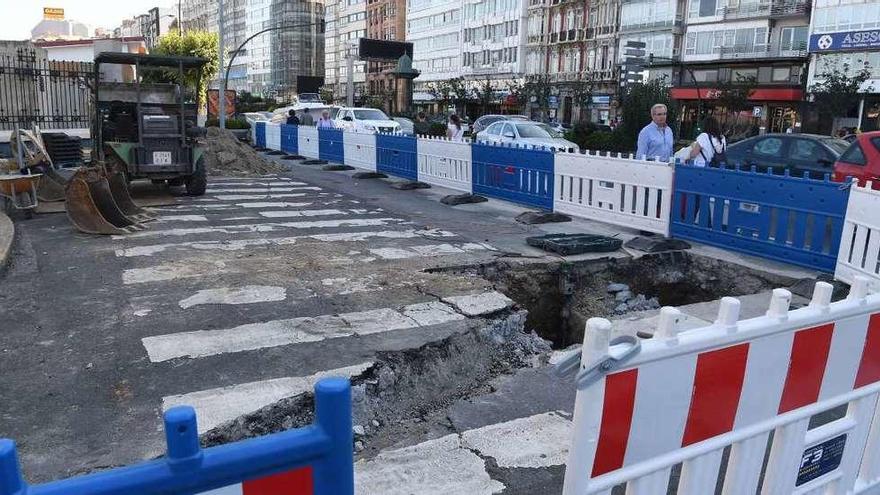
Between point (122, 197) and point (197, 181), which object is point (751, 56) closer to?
point (197, 181)

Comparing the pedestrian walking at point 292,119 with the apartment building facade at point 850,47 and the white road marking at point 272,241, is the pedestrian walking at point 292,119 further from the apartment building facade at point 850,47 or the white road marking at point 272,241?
the apartment building facade at point 850,47

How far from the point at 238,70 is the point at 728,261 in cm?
14140

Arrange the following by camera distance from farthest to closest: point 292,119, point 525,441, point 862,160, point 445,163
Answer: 1. point 292,119
2. point 445,163
3. point 862,160
4. point 525,441

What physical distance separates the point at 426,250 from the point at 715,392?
6294 millimetres

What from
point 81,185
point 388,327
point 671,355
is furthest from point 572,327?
point 81,185

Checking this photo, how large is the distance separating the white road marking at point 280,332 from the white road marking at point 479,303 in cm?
20

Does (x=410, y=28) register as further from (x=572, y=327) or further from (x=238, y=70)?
(x=572, y=327)

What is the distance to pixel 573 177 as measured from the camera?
416 inches

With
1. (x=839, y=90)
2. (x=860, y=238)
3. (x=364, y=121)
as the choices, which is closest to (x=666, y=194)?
(x=860, y=238)

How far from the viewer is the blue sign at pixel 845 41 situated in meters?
42.0

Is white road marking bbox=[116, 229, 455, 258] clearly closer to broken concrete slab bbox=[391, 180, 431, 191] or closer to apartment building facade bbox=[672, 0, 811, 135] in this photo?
broken concrete slab bbox=[391, 180, 431, 191]

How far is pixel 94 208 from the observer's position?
8.93 meters

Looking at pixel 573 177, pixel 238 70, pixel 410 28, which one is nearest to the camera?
pixel 573 177

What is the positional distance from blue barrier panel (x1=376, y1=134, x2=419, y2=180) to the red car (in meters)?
8.09
